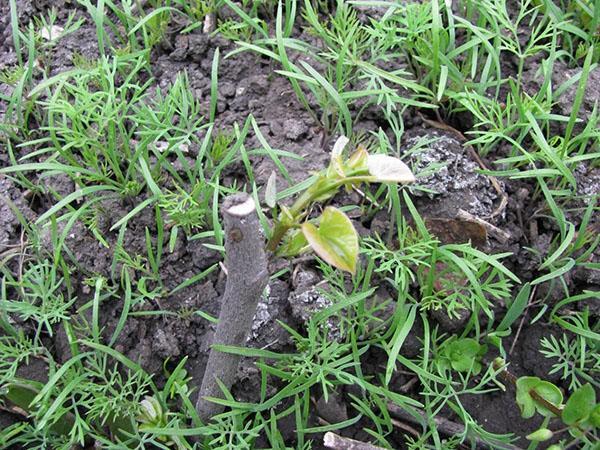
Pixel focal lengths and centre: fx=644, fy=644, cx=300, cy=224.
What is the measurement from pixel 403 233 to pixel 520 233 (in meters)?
0.38

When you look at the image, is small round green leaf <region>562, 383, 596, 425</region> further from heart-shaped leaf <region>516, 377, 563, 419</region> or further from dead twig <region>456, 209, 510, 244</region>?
dead twig <region>456, 209, 510, 244</region>

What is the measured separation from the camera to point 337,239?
104 centimetres

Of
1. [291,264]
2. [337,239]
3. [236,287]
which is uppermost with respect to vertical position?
[337,239]

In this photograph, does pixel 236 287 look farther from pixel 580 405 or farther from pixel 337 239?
pixel 580 405

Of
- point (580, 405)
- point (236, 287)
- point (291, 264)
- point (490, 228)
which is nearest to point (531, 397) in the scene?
point (580, 405)

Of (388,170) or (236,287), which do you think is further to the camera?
(236,287)

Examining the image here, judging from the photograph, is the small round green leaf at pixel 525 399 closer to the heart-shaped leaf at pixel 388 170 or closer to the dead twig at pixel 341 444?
the dead twig at pixel 341 444

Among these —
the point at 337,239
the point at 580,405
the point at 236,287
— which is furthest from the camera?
the point at 580,405

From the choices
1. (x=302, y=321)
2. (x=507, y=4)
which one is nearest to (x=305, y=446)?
(x=302, y=321)

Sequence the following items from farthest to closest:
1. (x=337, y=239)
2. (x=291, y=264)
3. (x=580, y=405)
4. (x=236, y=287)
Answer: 1. (x=291, y=264)
2. (x=580, y=405)
3. (x=236, y=287)
4. (x=337, y=239)

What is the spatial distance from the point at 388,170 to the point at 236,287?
0.39 m

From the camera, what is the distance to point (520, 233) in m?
1.85

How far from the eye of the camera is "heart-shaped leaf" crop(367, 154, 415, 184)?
3.43 feet

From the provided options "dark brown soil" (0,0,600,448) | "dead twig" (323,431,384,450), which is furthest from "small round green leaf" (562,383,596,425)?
"dead twig" (323,431,384,450)
